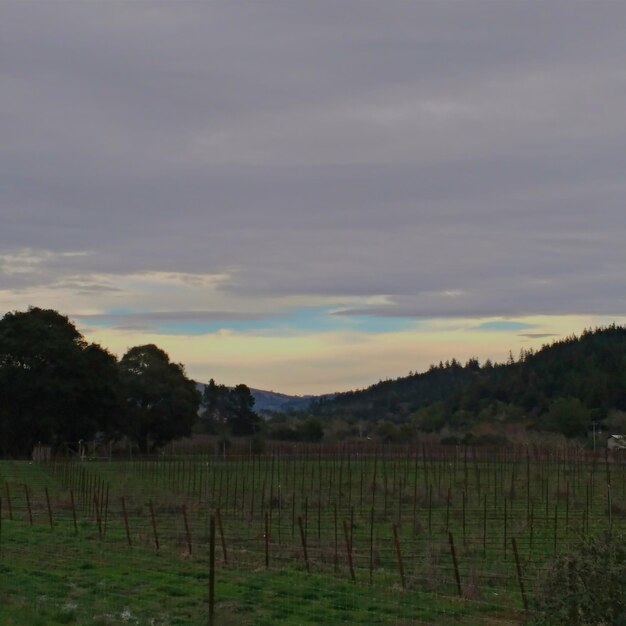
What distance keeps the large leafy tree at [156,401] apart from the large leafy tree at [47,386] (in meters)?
6.57

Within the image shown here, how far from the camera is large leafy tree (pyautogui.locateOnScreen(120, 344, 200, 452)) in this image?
6731 centimetres

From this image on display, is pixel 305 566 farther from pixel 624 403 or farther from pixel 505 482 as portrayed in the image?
pixel 624 403

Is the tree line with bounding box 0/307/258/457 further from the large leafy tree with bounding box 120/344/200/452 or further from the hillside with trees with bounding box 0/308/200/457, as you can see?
the large leafy tree with bounding box 120/344/200/452

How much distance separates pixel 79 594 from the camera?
13.1 meters

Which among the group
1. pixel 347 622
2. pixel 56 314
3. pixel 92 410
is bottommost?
pixel 347 622

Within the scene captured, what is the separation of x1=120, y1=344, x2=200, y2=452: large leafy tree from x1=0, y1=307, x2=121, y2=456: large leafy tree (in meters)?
6.57

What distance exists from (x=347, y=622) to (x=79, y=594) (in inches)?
151

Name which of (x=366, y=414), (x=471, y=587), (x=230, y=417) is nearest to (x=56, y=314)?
(x=230, y=417)

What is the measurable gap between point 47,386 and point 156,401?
477 inches

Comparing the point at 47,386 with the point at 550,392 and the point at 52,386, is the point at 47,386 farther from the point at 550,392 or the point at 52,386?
the point at 550,392

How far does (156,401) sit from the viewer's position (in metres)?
68.0

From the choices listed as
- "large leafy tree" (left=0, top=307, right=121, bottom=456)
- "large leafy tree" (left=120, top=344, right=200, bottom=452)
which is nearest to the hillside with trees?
"large leafy tree" (left=0, top=307, right=121, bottom=456)

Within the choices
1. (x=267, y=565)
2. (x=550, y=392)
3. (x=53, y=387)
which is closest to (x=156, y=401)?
(x=53, y=387)

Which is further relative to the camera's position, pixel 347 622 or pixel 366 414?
pixel 366 414
